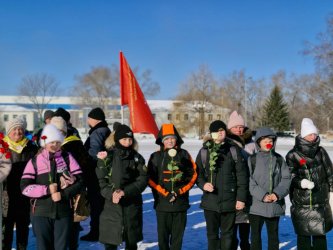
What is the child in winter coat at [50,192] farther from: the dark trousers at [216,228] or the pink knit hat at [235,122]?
the pink knit hat at [235,122]

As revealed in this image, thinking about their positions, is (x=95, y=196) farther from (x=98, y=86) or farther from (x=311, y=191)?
(x=98, y=86)

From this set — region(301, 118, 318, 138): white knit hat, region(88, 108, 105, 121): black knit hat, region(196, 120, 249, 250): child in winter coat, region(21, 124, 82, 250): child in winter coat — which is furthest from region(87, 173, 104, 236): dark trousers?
region(301, 118, 318, 138): white knit hat

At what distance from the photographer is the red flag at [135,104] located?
6750mm

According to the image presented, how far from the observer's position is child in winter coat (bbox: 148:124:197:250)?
469 centimetres

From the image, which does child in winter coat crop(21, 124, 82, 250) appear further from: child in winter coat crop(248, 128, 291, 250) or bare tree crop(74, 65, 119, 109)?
bare tree crop(74, 65, 119, 109)

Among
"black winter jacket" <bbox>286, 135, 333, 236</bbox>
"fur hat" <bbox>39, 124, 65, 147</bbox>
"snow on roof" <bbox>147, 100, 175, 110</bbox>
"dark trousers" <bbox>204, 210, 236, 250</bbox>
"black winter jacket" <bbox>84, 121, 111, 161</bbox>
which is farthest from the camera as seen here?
"snow on roof" <bbox>147, 100, 175, 110</bbox>

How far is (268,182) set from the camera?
462 centimetres

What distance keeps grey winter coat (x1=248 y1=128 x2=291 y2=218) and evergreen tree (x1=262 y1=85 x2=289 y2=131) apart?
56.0 meters

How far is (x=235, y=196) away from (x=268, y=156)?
0.62 meters

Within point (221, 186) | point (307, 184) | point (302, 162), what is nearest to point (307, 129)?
point (302, 162)

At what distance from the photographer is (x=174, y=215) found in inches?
188

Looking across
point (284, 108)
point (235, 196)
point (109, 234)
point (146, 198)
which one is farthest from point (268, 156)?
point (284, 108)

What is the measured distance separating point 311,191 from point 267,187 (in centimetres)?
53

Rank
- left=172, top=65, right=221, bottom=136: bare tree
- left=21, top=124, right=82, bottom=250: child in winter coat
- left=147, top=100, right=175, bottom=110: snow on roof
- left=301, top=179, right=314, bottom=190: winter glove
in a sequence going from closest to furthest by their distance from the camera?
left=21, top=124, right=82, bottom=250: child in winter coat < left=301, top=179, right=314, bottom=190: winter glove < left=172, top=65, right=221, bottom=136: bare tree < left=147, top=100, right=175, bottom=110: snow on roof
